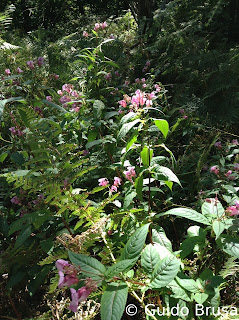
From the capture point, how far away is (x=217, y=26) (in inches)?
131

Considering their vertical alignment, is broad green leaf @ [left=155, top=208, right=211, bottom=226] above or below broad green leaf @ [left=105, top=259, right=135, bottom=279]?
below

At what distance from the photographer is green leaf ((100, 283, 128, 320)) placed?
75 centimetres

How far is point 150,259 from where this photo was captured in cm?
99

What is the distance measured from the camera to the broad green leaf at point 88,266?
2.77 ft

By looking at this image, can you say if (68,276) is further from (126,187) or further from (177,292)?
(126,187)

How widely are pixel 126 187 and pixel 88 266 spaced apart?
0.76 meters

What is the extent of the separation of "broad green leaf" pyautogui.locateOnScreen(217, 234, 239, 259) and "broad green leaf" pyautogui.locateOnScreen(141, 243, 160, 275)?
0.27 m

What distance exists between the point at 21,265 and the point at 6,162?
115 cm

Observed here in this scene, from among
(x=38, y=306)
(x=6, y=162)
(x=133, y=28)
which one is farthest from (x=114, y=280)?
(x=133, y=28)

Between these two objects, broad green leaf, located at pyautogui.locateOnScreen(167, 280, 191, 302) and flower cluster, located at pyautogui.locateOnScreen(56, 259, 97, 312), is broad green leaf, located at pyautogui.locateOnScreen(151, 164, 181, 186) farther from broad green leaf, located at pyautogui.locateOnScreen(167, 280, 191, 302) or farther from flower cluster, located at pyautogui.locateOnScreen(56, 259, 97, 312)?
flower cluster, located at pyautogui.locateOnScreen(56, 259, 97, 312)

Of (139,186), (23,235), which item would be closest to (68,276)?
(139,186)

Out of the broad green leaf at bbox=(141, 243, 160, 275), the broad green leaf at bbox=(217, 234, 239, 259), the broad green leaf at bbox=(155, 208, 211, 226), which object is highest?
the broad green leaf at bbox=(155, 208, 211, 226)

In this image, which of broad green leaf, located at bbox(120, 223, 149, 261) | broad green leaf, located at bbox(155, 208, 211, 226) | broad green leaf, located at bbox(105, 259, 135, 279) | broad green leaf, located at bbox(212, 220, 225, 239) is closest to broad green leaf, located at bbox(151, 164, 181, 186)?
broad green leaf, located at bbox(155, 208, 211, 226)

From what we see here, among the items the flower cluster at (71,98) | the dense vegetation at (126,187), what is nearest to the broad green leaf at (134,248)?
the dense vegetation at (126,187)
